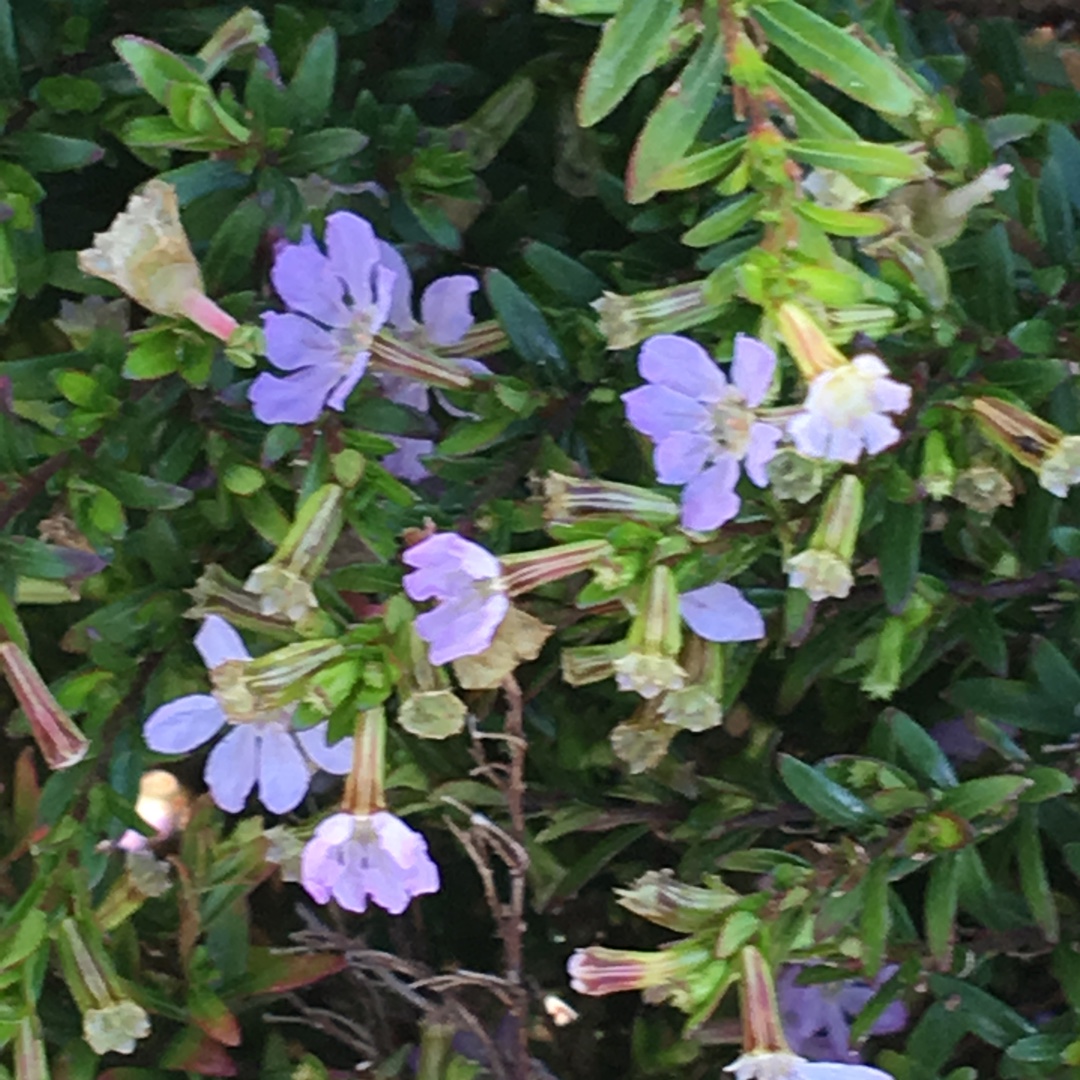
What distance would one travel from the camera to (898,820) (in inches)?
29.2

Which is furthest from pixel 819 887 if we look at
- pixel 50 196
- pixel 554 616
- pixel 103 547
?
pixel 50 196

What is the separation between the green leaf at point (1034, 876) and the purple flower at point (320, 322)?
468 millimetres

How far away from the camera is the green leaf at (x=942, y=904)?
27.9 inches

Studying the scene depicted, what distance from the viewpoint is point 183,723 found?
28.5 inches

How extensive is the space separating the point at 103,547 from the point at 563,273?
308 mm

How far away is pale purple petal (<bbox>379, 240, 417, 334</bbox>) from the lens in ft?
2.40

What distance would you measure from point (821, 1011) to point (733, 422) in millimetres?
450

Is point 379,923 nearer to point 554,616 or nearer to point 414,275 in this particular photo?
point 554,616

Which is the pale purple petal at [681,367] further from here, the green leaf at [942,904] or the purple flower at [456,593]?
the green leaf at [942,904]

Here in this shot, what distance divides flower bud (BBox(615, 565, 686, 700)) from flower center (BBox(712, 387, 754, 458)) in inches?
2.6

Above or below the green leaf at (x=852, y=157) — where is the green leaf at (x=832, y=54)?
above

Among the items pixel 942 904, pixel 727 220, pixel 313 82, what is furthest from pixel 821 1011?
pixel 313 82

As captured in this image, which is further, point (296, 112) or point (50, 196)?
point (50, 196)

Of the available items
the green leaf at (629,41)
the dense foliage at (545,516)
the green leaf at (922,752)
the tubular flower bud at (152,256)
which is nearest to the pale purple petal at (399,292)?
the dense foliage at (545,516)
